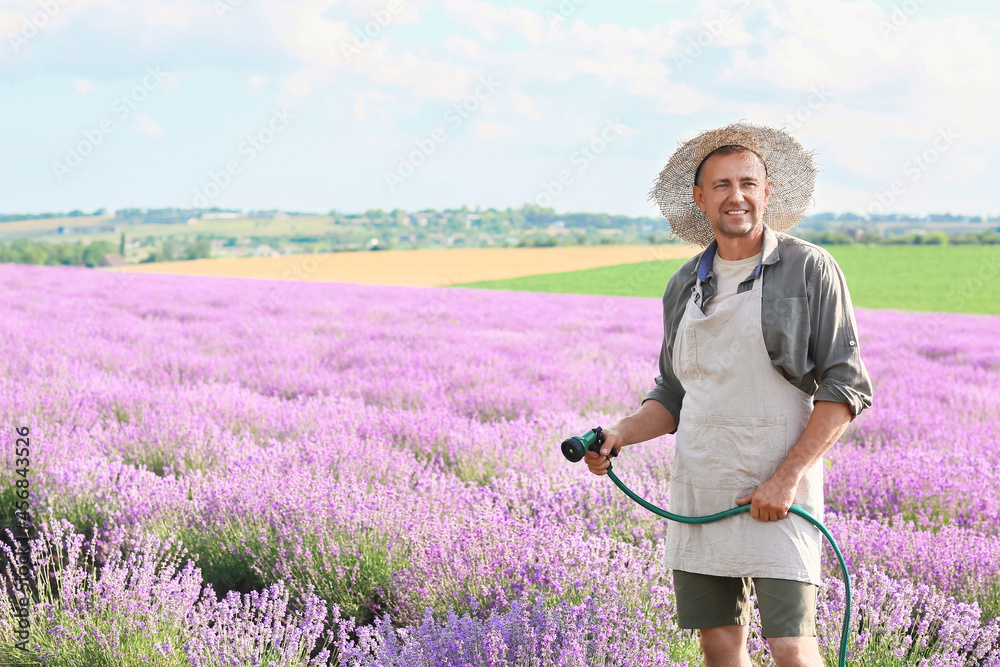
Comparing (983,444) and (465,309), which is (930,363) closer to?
(983,444)

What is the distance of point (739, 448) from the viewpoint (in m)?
1.67

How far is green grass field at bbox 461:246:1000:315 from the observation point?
86.6ft

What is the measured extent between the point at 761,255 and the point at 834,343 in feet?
0.87

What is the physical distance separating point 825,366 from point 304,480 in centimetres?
220

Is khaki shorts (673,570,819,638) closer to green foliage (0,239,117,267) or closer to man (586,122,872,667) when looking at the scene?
man (586,122,872,667)

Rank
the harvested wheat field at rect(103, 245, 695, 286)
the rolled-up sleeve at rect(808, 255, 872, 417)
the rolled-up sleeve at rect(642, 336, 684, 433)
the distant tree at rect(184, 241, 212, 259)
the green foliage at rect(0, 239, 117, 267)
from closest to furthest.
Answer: the rolled-up sleeve at rect(808, 255, 872, 417) → the rolled-up sleeve at rect(642, 336, 684, 433) → the harvested wheat field at rect(103, 245, 695, 286) → the green foliage at rect(0, 239, 117, 267) → the distant tree at rect(184, 241, 212, 259)

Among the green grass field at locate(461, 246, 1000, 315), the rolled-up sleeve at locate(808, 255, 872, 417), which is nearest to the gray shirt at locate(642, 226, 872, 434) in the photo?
the rolled-up sleeve at locate(808, 255, 872, 417)

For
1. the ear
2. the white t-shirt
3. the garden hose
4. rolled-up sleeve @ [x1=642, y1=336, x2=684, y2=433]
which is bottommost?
the garden hose

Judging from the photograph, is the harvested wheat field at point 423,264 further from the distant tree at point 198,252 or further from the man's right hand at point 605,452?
the man's right hand at point 605,452

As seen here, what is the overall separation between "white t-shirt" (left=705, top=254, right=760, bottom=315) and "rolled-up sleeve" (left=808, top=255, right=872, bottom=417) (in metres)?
0.16

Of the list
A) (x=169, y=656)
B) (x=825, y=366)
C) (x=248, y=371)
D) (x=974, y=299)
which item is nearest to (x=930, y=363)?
(x=248, y=371)

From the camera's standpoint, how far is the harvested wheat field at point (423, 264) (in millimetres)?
36500

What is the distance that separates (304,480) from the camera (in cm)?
311

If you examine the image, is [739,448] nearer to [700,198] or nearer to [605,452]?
[605,452]
